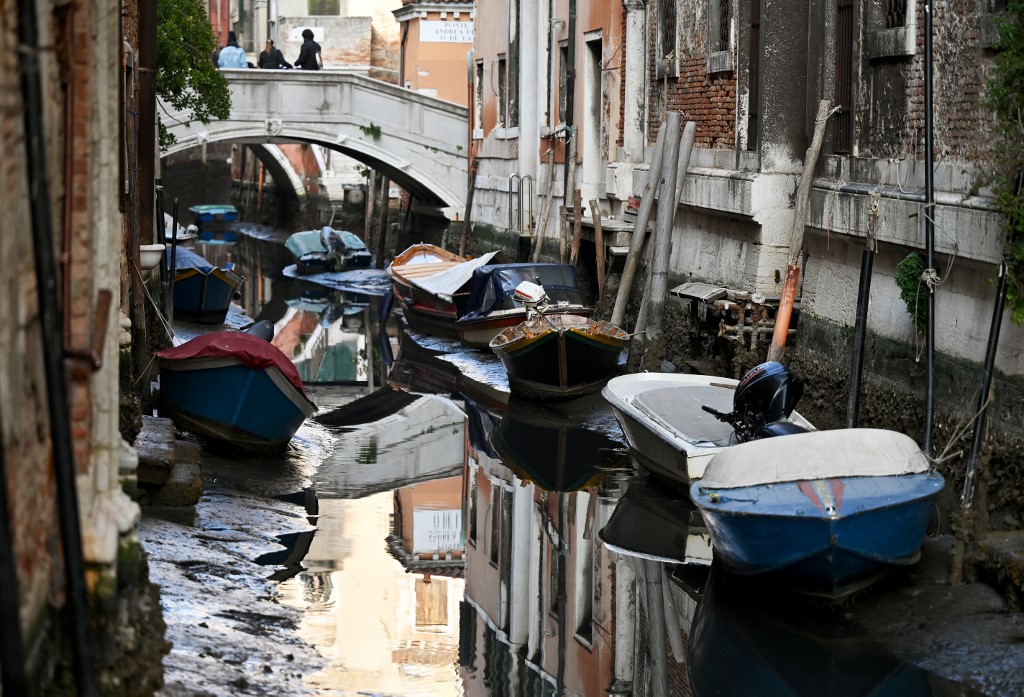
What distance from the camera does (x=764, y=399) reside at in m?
9.16

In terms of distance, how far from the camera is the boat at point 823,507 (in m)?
7.22

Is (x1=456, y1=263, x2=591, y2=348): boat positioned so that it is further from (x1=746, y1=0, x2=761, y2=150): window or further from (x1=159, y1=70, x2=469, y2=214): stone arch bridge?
(x1=159, y1=70, x2=469, y2=214): stone arch bridge

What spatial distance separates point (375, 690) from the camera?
6.75m

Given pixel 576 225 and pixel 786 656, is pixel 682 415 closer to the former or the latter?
pixel 786 656

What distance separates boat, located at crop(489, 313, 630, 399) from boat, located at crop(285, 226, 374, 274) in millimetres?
15435

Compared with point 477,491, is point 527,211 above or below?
above

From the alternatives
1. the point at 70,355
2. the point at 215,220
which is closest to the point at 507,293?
the point at 70,355

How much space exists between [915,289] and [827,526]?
111 inches

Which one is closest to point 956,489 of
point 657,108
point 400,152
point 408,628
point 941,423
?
point 941,423

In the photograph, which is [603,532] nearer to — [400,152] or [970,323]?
[970,323]

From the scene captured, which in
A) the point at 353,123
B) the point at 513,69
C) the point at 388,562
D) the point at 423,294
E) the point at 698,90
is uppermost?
the point at 513,69

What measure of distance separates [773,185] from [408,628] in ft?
19.5

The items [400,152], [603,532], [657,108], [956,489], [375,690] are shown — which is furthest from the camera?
[400,152]

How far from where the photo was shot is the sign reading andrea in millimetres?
33812
